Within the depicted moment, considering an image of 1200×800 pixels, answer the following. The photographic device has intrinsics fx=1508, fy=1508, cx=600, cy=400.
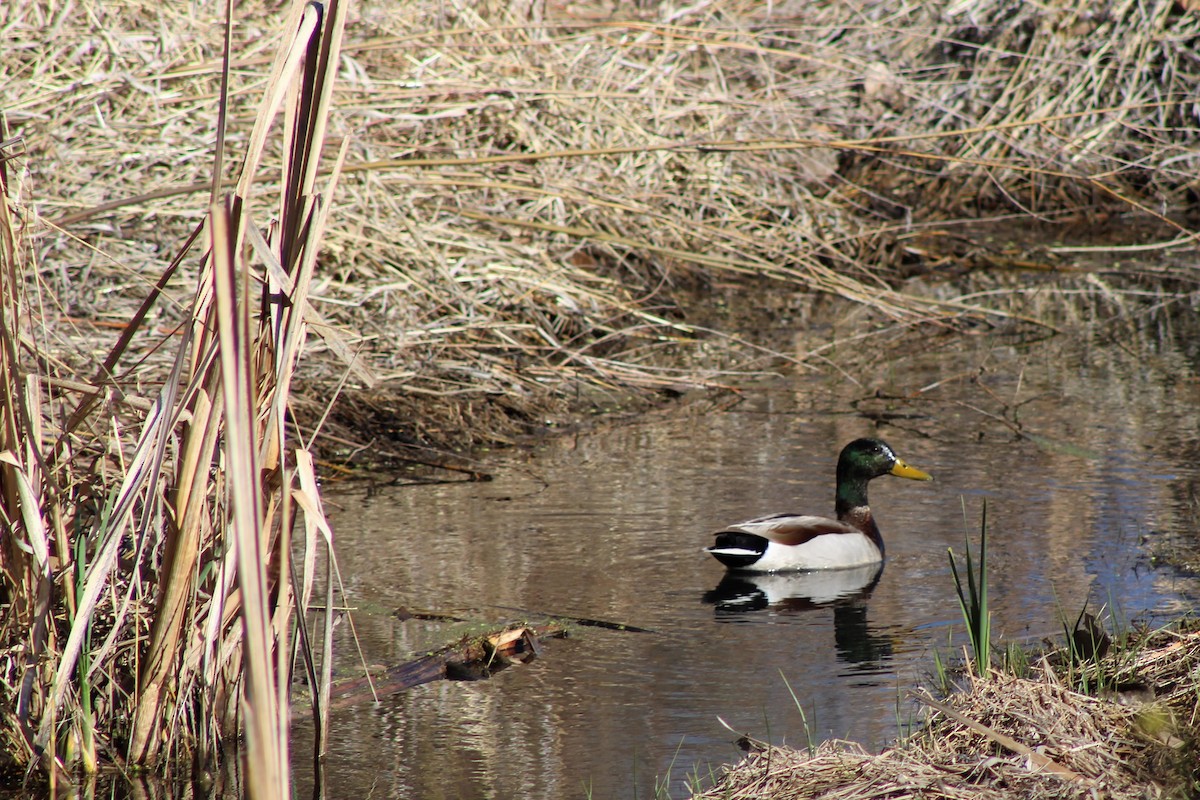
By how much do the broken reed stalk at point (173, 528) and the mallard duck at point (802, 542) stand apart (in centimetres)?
252

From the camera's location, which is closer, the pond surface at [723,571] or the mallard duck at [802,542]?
the pond surface at [723,571]

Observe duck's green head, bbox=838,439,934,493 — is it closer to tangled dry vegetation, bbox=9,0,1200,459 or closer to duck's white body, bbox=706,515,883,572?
duck's white body, bbox=706,515,883,572

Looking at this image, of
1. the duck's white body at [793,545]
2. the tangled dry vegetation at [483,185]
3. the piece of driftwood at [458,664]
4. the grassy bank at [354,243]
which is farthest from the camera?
the tangled dry vegetation at [483,185]

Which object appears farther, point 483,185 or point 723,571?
point 483,185

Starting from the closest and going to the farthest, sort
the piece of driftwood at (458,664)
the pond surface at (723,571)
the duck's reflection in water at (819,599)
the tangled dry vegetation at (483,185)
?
1. the pond surface at (723,571)
2. the piece of driftwood at (458,664)
3. the duck's reflection in water at (819,599)
4. the tangled dry vegetation at (483,185)

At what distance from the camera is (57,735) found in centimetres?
392

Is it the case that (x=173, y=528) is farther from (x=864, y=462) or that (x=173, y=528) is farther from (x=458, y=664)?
(x=864, y=462)

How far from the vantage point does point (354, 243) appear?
869 centimetres

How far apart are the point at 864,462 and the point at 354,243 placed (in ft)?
11.4

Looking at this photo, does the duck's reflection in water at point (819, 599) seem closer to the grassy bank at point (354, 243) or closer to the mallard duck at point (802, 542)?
the mallard duck at point (802, 542)

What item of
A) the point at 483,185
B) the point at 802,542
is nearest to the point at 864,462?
the point at 802,542

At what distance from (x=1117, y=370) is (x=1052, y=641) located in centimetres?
530

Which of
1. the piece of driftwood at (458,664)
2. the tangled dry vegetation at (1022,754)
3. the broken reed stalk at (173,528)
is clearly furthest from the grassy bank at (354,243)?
the tangled dry vegetation at (1022,754)

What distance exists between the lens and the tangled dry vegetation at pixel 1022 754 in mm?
3344
